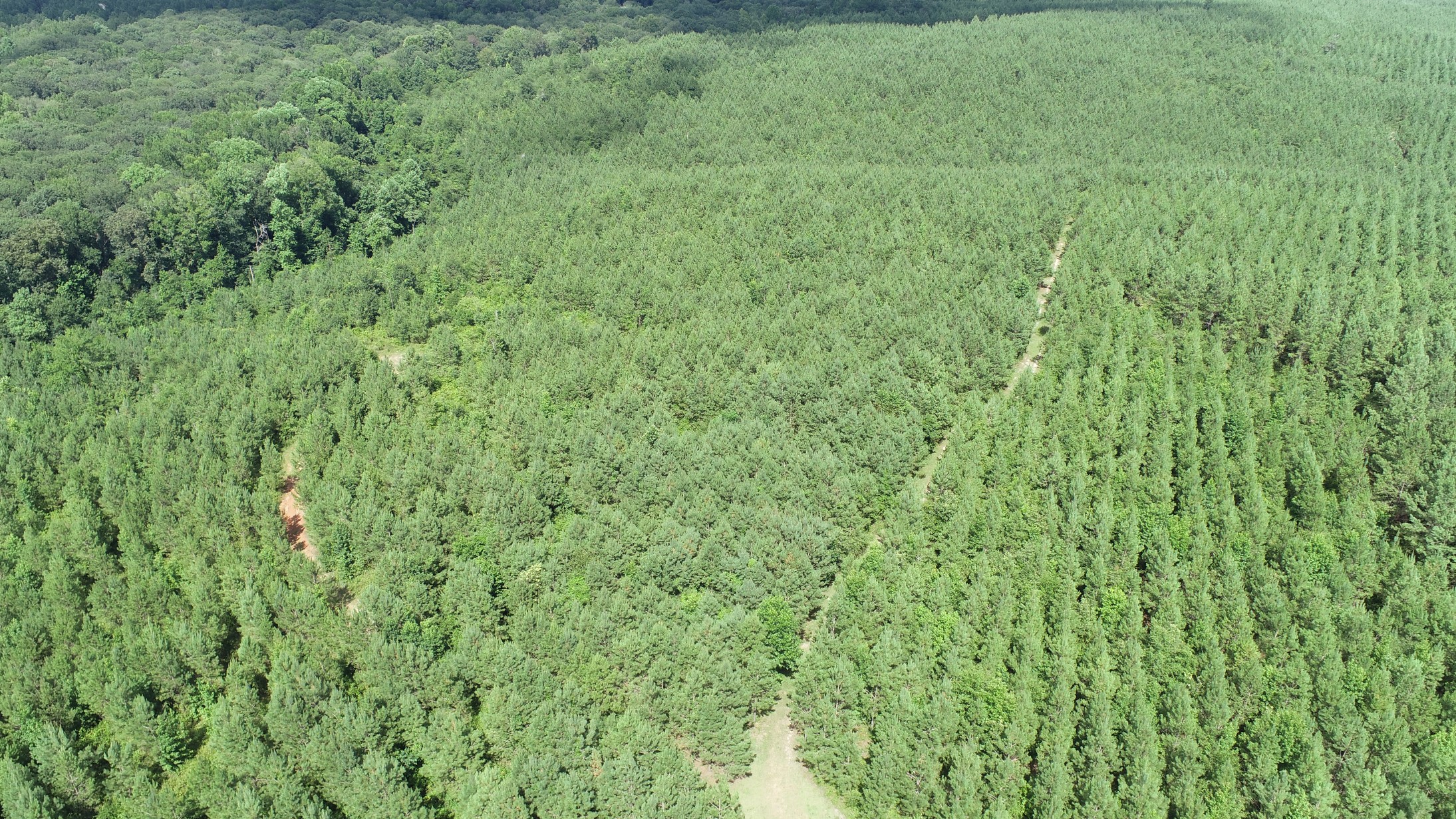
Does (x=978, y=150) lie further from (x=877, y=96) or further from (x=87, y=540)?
(x=87, y=540)

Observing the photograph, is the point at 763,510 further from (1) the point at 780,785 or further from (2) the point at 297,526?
(2) the point at 297,526

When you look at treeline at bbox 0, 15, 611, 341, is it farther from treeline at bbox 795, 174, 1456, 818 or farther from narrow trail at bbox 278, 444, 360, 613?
treeline at bbox 795, 174, 1456, 818

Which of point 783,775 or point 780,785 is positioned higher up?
point 783,775

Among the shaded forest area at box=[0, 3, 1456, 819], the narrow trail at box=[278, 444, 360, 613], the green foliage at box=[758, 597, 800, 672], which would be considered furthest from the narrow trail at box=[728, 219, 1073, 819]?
the narrow trail at box=[278, 444, 360, 613]

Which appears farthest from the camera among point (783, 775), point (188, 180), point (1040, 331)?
point (188, 180)

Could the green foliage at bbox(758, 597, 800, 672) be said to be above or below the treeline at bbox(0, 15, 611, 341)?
below

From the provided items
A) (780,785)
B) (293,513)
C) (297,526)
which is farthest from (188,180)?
(780,785)

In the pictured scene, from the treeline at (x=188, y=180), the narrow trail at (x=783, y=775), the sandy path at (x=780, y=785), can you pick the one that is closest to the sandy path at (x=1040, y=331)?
the narrow trail at (x=783, y=775)

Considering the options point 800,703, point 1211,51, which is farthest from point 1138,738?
point 1211,51
